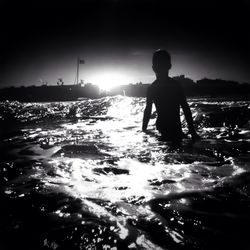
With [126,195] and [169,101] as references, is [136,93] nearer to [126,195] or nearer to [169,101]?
[169,101]

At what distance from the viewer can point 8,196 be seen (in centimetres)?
222

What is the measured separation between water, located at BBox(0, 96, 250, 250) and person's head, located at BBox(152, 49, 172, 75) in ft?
→ 5.80

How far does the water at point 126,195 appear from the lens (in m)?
1.58

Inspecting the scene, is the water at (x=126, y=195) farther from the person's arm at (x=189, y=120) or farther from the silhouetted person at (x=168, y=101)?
the silhouetted person at (x=168, y=101)

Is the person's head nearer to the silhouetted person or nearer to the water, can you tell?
the silhouetted person

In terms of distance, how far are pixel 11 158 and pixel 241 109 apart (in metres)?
7.25

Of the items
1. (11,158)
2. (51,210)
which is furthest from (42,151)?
(51,210)

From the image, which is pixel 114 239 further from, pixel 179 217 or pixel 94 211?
pixel 179 217

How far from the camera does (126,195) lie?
87.9 inches

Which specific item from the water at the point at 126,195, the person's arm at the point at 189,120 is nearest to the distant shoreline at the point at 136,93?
the person's arm at the point at 189,120

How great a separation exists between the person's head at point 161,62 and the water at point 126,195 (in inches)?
69.7

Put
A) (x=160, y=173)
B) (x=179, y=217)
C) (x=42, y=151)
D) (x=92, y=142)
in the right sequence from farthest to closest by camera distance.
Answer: (x=92, y=142) → (x=42, y=151) → (x=160, y=173) → (x=179, y=217)

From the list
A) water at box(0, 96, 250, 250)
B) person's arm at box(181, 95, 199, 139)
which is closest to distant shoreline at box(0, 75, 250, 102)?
person's arm at box(181, 95, 199, 139)

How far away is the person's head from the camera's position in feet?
16.6
